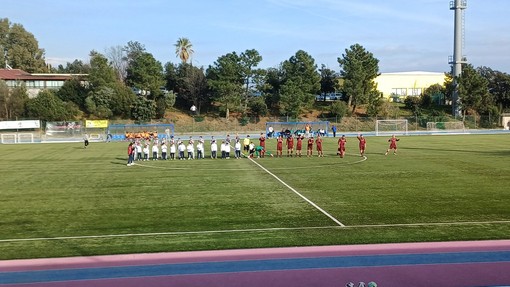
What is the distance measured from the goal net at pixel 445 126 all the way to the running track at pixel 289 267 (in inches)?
2349

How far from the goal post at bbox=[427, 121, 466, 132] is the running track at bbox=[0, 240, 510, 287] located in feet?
196

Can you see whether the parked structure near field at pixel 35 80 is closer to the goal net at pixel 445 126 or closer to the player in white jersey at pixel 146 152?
the player in white jersey at pixel 146 152

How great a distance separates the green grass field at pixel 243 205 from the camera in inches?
480

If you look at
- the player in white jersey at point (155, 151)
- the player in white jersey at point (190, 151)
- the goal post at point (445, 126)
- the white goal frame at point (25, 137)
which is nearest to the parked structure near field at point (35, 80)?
the white goal frame at point (25, 137)

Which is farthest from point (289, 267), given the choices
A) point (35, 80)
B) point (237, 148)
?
point (35, 80)

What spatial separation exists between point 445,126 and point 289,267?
63.7 meters

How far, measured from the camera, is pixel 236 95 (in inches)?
2906

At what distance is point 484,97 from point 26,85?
69.8m

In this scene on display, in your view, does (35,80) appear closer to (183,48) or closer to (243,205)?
(183,48)

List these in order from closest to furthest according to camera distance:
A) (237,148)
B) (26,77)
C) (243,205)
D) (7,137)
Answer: (243,205), (237,148), (7,137), (26,77)

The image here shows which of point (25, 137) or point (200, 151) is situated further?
point (25, 137)

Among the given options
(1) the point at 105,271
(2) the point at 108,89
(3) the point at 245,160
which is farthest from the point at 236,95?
(1) the point at 105,271

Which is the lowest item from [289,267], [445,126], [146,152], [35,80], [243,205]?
[289,267]

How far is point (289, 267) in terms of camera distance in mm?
10047
